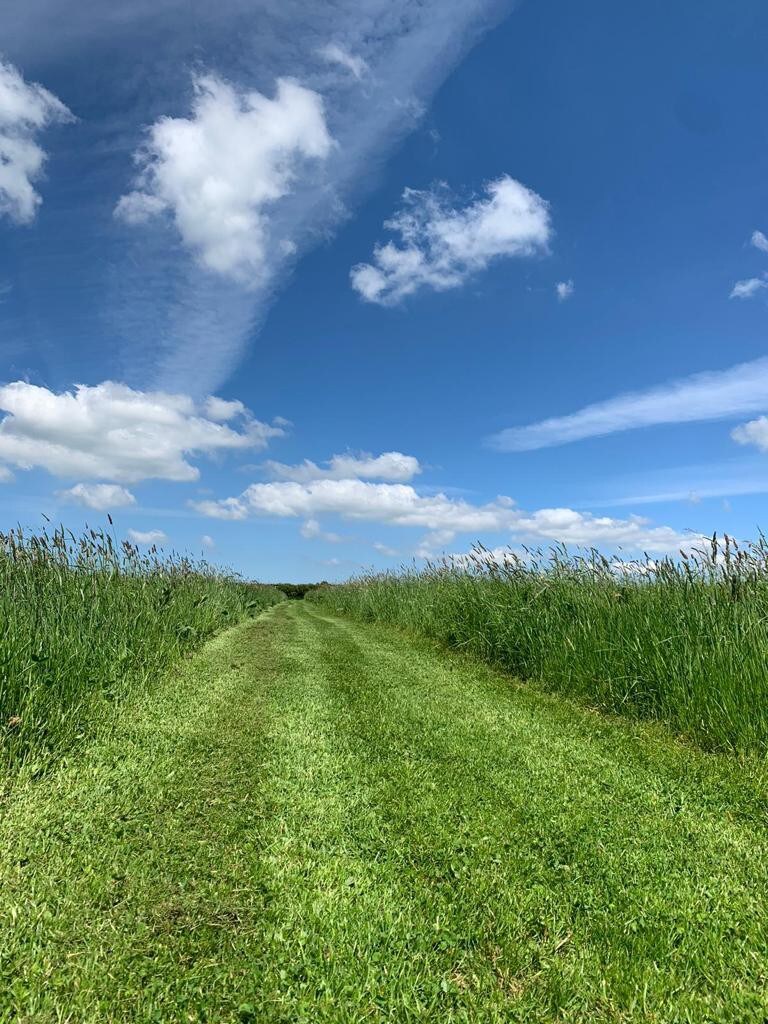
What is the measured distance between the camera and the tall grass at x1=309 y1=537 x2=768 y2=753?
6.64 m

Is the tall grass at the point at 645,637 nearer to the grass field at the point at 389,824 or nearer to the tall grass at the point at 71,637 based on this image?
the grass field at the point at 389,824

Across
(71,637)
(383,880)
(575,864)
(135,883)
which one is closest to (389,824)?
(383,880)

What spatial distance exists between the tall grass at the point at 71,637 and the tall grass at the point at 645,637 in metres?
6.20

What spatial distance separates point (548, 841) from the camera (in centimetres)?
432

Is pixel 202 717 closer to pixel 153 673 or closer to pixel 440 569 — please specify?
pixel 153 673

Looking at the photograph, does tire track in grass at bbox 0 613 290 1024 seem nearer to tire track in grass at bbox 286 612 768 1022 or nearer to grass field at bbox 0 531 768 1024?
grass field at bbox 0 531 768 1024

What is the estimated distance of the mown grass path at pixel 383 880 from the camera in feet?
9.53

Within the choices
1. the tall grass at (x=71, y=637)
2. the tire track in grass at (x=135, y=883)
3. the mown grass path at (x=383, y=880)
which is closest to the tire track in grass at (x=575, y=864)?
the mown grass path at (x=383, y=880)

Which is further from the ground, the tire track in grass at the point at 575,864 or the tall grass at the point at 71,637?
the tall grass at the point at 71,637

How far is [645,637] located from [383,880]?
568cm

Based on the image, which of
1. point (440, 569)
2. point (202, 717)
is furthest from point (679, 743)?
point (440, 569)

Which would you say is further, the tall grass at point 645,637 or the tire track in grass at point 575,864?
the tall grass at point 645,637

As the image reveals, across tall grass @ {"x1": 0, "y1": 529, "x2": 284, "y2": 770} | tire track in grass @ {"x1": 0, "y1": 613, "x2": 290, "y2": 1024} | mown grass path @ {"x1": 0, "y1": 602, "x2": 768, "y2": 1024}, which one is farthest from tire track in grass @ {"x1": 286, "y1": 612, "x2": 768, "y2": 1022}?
tall grass @ {"x1": 0, "y1": 529, "x2": 284, "y2": 770}

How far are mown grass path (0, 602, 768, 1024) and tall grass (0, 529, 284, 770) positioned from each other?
538 millimetres
